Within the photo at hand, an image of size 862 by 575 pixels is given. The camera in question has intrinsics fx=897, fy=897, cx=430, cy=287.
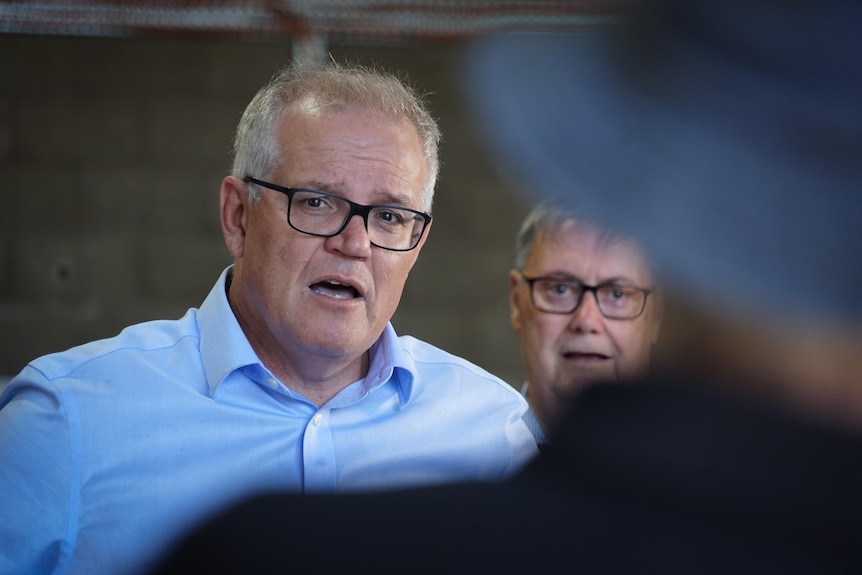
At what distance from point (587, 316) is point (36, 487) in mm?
1295

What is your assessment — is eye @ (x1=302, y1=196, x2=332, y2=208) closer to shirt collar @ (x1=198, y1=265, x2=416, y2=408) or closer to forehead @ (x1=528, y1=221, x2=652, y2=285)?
shirt collar @ (x1=198, y1=265, x2=416, y2=408)

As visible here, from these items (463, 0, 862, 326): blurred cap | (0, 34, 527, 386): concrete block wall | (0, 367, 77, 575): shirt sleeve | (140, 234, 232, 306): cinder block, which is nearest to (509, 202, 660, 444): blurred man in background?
(0, 367, 77, 575): shirt sleeve

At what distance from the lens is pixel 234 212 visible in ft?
6.40

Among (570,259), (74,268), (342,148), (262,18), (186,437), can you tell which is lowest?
(74,268)

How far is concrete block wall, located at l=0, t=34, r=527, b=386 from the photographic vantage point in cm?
523

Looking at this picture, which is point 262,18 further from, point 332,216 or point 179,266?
point 332,216

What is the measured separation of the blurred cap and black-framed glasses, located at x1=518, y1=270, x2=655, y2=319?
168 cm

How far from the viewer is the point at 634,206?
52 cm

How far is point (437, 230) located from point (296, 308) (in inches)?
150

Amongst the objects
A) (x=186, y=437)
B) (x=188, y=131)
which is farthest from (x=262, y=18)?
(x=186, y=437)

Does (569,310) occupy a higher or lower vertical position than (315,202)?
lower

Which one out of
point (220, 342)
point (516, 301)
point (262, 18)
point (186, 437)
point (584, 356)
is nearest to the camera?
point (186, 437)

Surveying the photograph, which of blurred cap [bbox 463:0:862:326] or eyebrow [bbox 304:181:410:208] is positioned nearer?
blurred cap [bbox 463:0:862:326]

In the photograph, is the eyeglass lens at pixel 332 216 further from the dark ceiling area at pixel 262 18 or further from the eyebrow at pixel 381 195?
the dark ceiling area at pixel 262 18
